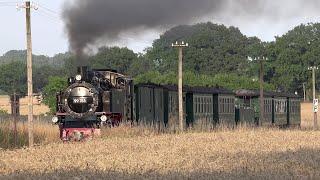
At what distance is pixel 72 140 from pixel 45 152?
608 centimetres

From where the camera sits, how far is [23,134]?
26.9 metres

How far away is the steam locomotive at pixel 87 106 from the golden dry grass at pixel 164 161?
11.9 feet

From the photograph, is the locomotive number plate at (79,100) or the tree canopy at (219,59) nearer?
the locomotive number plate at (79,100)

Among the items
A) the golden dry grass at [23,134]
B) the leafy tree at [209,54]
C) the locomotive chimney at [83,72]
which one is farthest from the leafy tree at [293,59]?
the locomotive chimney at [83,72]

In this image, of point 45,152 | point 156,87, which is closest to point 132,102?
point 156,87

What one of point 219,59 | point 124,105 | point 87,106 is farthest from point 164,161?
point 219,59

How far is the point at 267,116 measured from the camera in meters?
46.6

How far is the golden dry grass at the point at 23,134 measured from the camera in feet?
80.1

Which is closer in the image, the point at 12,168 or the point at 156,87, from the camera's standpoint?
the point at 12,168

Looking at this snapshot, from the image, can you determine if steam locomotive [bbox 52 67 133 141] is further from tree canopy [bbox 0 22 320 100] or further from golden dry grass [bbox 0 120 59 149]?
tree canopy [bbox 0 22 320 100]

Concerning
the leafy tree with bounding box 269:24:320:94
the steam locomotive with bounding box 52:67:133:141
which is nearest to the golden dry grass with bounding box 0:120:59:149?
the steam locomotive with bounding box 52:67:133:141

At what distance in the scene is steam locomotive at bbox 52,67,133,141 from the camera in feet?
81.9

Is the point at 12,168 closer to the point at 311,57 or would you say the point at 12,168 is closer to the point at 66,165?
the point at 66,165

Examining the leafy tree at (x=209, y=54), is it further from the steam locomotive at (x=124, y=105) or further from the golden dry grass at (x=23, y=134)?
the golden dry grass at (x=23, y=134)
